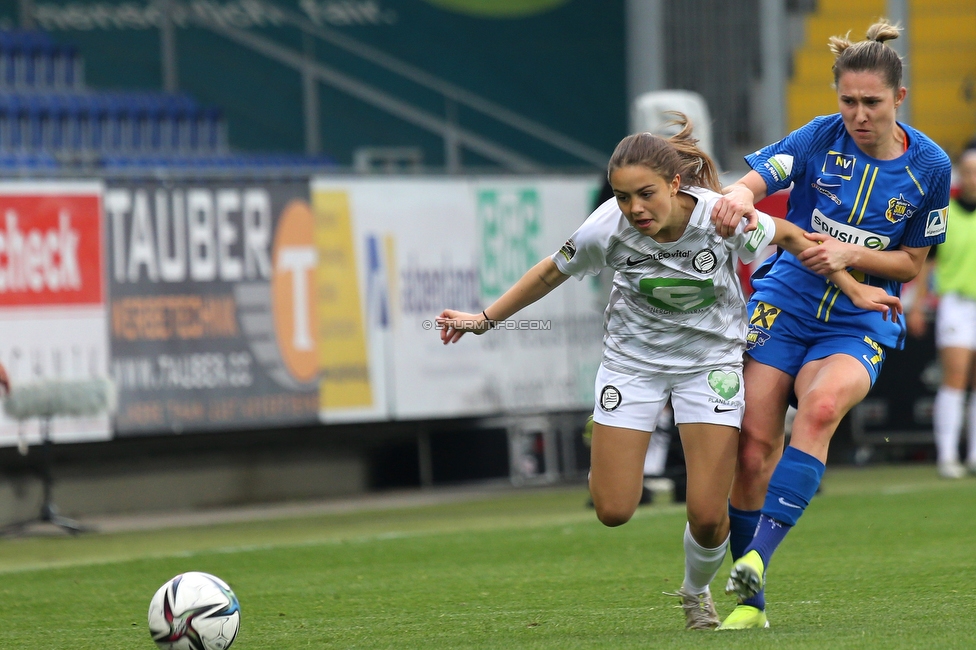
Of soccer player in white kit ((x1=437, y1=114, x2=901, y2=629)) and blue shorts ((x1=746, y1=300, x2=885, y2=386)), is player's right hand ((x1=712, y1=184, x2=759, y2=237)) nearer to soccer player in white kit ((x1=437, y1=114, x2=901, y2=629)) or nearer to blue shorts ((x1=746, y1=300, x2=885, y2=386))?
soccer player in white kit ((x1=437, y1=114, x2=901, y2=629))

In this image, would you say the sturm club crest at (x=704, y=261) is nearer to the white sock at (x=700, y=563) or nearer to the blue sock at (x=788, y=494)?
the blue sock at (x=788, y=494)

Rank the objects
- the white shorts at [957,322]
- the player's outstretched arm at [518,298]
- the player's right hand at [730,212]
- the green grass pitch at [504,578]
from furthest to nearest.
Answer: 1. the white shorts at [957,322]
2. the green grass pitch at [504,578]
3. the player's outstretched arm at [518,298]
4. the player's right hand at [730,212]

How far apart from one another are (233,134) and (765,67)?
6447 mm

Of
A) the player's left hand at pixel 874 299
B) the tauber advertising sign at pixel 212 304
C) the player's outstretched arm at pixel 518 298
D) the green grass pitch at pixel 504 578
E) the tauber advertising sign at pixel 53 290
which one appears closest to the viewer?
the player's left hand at pixel 874 299

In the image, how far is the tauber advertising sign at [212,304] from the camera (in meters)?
12.0

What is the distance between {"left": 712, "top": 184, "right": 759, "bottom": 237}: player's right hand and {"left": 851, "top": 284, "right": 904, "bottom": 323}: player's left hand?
19.8 inches

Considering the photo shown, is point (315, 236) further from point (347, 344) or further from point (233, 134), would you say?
point (233, 134)

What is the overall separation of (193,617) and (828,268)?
2489 mm

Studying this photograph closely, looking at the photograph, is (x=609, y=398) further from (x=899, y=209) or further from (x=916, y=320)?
(x=916, y=320)

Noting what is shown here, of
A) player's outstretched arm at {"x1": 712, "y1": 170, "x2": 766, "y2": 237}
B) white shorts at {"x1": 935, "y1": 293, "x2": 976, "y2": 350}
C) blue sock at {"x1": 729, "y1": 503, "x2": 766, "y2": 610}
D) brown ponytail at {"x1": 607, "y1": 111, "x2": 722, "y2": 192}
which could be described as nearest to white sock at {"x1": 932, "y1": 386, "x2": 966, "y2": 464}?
white shorts at {"x1": 935, "y1": 293, "x2": 976, "y2": 350}

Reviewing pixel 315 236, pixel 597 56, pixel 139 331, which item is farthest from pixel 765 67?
pixel 139 331

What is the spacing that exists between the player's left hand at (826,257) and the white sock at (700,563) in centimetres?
104

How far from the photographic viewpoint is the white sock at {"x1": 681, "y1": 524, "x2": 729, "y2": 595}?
5707mm

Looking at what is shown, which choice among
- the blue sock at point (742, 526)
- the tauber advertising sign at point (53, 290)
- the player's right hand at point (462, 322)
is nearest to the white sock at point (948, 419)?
the tauber advertising sign at point (53, 290)
